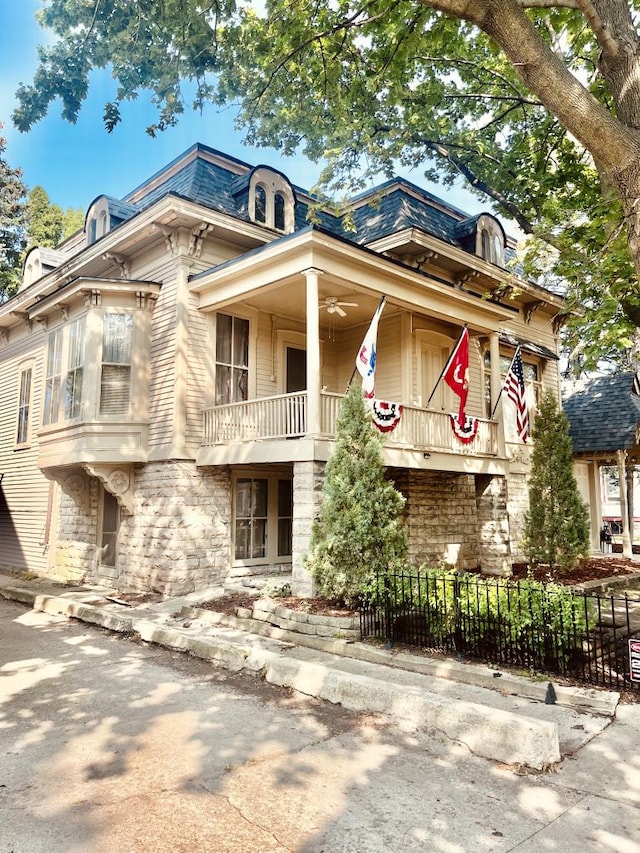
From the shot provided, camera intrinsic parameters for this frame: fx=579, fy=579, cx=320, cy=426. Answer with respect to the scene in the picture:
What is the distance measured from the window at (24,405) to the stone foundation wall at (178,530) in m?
6.86

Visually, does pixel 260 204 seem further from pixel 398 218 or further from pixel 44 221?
pixel 44 221

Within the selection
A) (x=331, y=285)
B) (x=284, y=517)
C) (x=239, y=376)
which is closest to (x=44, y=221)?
(x=239, y=376)

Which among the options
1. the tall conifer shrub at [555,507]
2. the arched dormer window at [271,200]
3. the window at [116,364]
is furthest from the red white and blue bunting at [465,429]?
the window at [116,364]

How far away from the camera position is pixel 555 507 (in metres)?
13.7

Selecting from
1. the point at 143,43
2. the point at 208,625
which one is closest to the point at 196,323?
the point at 143,43

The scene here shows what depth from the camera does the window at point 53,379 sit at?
13445 millimetres

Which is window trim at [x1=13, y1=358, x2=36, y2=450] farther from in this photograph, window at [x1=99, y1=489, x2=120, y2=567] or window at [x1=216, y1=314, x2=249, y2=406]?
window at [x1=216, y1=314, x2=249, y2=406]

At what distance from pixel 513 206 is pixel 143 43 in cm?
909

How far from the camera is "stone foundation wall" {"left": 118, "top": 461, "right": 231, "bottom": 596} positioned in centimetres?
1113

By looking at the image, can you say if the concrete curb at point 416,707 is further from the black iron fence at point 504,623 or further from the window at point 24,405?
the window at point 24,405

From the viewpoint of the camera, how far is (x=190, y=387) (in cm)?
1181

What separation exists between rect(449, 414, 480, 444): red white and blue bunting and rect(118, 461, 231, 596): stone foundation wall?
483cm

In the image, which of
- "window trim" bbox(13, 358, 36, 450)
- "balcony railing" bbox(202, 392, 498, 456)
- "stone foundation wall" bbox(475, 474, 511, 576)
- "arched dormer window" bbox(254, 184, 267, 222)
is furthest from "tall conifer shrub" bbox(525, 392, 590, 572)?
"window trim" bbox(13, 358, 36, 450)

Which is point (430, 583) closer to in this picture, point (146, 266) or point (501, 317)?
point (501, 317)
